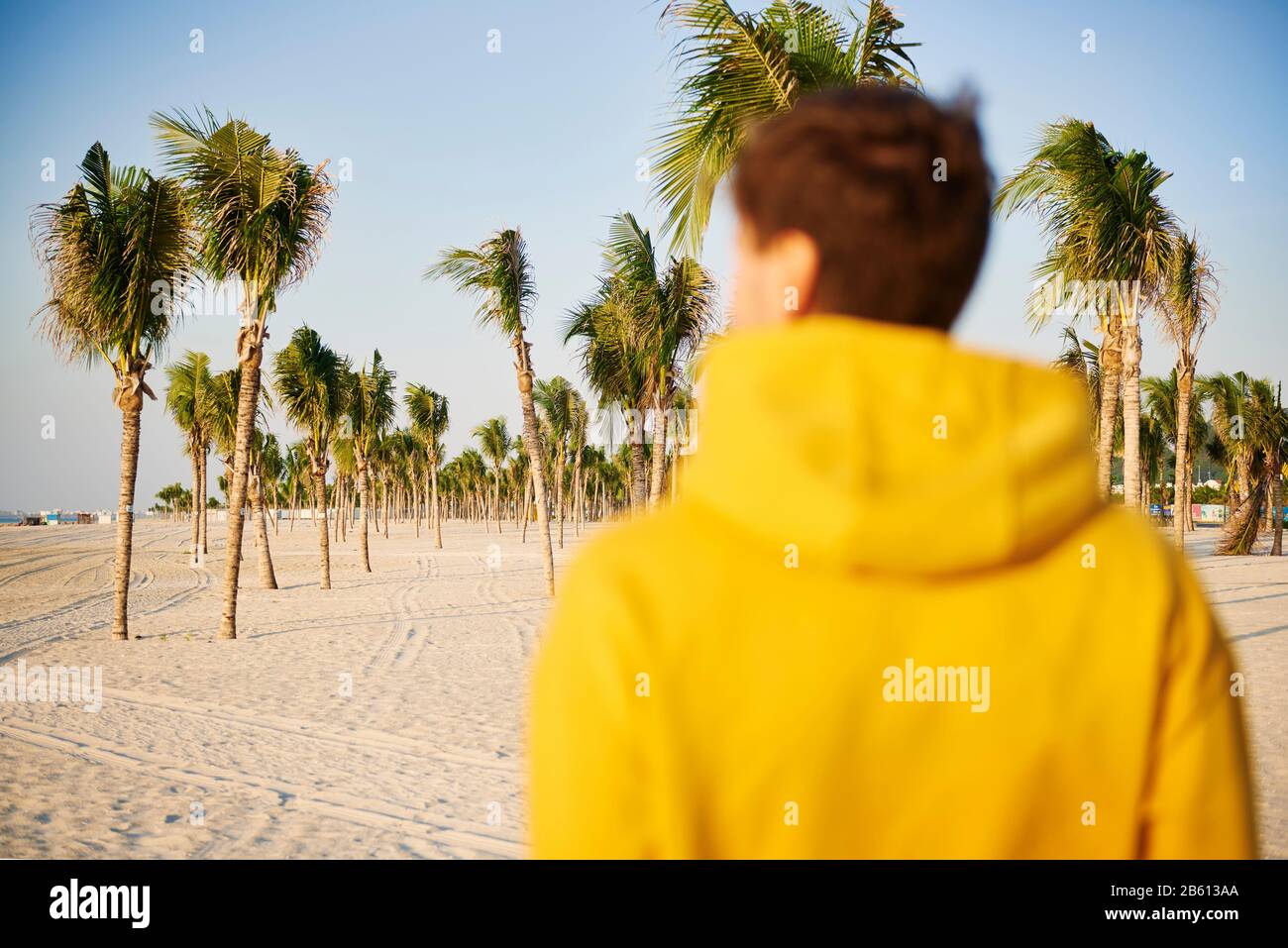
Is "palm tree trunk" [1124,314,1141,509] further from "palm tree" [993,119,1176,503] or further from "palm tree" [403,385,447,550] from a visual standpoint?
"palm tree" [403,385,447,550]

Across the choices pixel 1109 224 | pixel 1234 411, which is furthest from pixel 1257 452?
pixel 1109 224

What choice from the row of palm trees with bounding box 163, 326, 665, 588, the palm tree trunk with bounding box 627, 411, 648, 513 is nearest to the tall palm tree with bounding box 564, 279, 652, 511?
the palm tree trunk with bounding box 627, 411, 648, 513

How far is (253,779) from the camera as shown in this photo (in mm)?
7113

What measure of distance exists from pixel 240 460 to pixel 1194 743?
1624 centimetres

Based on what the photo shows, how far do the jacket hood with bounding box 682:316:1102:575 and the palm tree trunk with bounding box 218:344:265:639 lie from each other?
627 inches

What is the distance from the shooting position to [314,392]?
24.8 m

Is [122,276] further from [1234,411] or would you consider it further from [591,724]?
[1234,411]

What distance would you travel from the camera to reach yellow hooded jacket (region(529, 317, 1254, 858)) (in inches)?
30.2

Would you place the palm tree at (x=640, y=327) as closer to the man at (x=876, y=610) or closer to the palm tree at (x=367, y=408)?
the palm tree at (x=367, y=408)

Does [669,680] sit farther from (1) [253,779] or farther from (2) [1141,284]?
(2) [1141,284]

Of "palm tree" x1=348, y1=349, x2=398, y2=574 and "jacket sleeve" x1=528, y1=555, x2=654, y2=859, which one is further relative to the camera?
"palm tree" x1=348, y1=349, x2=398, y2=574

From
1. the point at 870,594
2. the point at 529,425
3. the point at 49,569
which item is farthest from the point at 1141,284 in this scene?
the point at 49,569

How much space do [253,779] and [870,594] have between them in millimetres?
7969

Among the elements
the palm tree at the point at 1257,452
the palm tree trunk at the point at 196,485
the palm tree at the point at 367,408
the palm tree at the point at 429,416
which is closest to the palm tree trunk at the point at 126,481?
the palm tree at the point at 367,408
